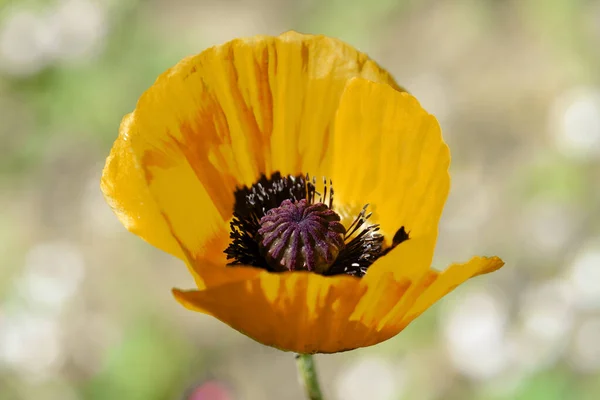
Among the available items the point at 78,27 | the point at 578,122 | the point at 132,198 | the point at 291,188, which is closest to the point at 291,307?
the point at 132,198

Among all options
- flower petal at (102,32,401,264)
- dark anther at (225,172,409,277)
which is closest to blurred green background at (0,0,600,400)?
dark anther at (225,172,409,277)

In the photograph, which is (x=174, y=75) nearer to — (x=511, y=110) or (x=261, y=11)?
(x=511, y=110)

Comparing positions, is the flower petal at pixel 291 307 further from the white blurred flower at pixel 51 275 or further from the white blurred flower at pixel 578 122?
the white blurred flower at pixel 578 122

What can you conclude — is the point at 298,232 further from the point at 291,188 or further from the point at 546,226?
the point at 546,226

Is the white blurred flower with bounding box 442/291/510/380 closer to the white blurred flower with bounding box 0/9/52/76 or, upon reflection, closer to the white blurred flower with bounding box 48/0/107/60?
the white blurred flower with bounding box 48/0/107/60

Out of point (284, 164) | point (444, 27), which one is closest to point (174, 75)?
point (284, 164)

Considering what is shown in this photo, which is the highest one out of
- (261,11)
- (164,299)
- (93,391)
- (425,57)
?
(261,11)
